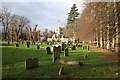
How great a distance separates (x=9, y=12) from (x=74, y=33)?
2828cm

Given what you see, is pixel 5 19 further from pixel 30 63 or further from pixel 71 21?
pixel 30 63

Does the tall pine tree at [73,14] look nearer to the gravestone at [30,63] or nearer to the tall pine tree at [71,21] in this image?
the tall pine tree at [71,21]

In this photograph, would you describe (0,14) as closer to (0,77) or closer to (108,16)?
(108,16)

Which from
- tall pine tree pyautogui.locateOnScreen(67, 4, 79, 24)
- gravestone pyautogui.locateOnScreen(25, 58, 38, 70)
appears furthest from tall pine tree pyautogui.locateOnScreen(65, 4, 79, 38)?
gravestone pyautogui.locateOnScreen(25, 58, 38, 70)

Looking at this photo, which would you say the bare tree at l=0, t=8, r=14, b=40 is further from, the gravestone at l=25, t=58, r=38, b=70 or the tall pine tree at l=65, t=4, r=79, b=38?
the gravestone at l=25, t=58, r=38, b=70

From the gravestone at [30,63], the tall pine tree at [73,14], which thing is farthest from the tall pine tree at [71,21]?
the gravestone at [30,63]

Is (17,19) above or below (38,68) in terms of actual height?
above

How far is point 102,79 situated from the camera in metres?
12.4

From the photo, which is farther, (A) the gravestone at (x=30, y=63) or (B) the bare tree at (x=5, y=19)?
(B) the bare tree at (x=5, y=19)

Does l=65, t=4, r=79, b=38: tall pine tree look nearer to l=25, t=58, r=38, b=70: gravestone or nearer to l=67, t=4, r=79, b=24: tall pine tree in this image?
l=67, t=4, r=79, b=24: tall pine tree

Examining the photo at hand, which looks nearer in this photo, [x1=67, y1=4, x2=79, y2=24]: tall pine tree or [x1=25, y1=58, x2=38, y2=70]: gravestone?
[x1=25, y1=58, x2=38, y2=70]: gravestone

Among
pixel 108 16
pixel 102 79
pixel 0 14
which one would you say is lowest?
pixel 102 79

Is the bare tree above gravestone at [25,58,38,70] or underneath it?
above

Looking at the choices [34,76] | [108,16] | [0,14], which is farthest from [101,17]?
[0,14]
